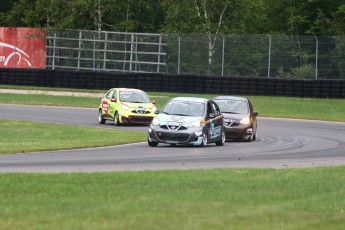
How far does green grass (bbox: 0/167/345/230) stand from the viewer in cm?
1149

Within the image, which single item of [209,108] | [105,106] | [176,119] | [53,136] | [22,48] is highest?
[22,48]

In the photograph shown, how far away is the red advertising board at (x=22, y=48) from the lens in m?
60.9

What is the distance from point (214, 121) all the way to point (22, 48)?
116 feet

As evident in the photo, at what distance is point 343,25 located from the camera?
215 feet

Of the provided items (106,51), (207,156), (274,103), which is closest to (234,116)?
(207,156)

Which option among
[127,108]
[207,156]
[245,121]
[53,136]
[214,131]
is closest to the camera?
[207,156]

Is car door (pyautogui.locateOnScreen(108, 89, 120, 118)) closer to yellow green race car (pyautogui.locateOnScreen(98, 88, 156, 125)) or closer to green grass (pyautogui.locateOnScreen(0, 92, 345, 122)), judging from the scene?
yellow green race car (pyautogui.locateOnScreen(98, 88, 156, 125))

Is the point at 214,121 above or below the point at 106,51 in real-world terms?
below

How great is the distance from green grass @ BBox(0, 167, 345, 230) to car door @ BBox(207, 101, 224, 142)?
1039 centimetres

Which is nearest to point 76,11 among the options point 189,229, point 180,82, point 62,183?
point 180,82

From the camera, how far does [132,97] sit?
38.1 metres

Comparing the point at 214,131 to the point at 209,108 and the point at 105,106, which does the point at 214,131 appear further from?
the point at 105,106

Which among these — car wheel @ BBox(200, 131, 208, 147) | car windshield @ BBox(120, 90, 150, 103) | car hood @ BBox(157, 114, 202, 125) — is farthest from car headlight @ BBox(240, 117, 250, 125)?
car windshield @ BBox(120, 90, 150, 103)

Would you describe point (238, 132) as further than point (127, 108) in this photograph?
No
